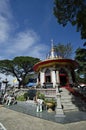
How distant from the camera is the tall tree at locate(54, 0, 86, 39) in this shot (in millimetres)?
11562

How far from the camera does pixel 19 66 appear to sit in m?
48.4

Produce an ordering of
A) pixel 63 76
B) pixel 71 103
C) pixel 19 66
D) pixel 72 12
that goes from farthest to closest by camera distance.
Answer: pixel 19 66 < pixel 63 76 < pixel 71 103 < pixel 72 12

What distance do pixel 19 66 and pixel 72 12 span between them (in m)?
37.6

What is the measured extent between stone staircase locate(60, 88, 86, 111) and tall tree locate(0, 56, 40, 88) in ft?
101

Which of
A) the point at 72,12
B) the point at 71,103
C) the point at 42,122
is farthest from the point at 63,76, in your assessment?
the point at 42,122

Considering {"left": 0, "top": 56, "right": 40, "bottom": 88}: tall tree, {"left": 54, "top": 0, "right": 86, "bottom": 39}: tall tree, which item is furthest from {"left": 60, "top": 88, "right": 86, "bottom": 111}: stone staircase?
{"left": 0, "top": 56, "right": 40, "bottom": 88}: tall tree

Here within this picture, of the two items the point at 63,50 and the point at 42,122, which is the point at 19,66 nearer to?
the point at 63,50

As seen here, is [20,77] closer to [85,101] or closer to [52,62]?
[52,62]

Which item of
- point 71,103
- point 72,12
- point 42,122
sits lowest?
point 42,122

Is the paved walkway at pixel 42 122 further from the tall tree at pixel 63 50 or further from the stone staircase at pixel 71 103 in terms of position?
the tall tree at pixel 63 50

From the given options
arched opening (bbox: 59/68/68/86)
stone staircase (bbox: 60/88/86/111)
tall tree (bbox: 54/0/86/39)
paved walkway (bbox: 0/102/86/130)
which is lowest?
paved walkway (bbox: 0/102/86/130)

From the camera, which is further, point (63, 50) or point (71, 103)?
point (63, 50)

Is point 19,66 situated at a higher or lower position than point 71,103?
higher

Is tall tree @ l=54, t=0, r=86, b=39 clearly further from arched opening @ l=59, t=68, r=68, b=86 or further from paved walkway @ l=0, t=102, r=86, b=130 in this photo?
arched opening @ l=59, t=68, r=68, b=86
